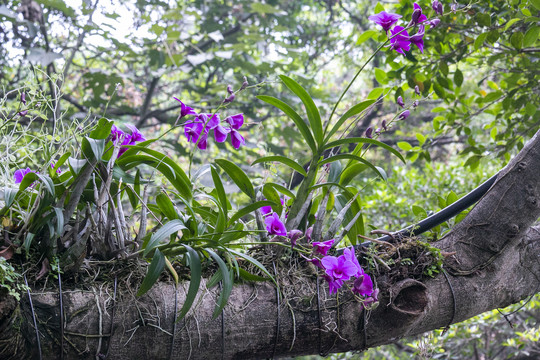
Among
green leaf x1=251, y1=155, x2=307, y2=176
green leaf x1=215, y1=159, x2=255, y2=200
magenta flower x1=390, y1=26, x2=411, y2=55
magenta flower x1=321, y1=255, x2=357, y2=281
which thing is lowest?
magenta flower x1=321, y1=255, x2=357, y2=281

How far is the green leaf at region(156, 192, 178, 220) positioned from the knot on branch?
1.83 ft

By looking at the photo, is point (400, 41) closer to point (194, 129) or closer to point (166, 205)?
point (194, 129)

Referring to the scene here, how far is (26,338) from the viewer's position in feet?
2.94

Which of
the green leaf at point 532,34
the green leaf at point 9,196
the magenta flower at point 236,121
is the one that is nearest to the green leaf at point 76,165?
the green leaf at point 9,196

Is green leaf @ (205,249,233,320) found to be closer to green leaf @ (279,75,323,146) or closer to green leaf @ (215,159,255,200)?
green leaf @ (215,159,255,200)

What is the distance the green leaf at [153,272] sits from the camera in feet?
3.21

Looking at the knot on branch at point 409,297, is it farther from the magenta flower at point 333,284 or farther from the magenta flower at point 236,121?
the magenta flower at point 236,121

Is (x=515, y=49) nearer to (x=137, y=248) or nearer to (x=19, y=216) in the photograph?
(x=137, y=248)

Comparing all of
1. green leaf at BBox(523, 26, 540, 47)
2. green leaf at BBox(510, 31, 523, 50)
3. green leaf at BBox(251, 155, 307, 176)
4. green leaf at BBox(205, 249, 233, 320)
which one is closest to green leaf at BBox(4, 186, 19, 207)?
green leaf at BBox(205, 249, 233, 320)

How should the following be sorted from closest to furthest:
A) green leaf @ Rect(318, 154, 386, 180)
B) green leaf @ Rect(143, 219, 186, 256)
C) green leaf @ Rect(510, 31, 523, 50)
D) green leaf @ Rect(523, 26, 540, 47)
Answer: green leaf @ Rect(143, 219, 186, 256) → green leaf @ Rect(318, 154, 386, 180) → green leaf @ Rect(523, 26, 540, 47) → green leaf @ Rect(510, 31, 523, 50)

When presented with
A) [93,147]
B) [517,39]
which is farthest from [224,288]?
[517,39]

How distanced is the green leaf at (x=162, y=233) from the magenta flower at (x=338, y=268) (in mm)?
325

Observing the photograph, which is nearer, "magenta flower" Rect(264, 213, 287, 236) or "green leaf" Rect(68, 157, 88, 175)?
"green leaf" Rect(68, 157, 88, 175)

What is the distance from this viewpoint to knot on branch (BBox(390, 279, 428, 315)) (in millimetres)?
1158
